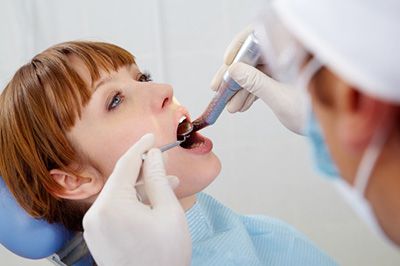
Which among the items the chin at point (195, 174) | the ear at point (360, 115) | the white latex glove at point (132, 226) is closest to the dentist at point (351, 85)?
the ear at point (360, 115)

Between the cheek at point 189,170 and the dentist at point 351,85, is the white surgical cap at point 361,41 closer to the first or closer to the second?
the dentist at point 351,85

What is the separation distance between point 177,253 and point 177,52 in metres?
1.13

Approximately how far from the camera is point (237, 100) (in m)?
1.33

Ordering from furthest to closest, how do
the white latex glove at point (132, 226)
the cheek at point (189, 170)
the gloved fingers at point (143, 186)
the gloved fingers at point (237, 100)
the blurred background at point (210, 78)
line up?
1. the blurred background at point (210, 78)
2. the gloved fingers at point (237, 100)
3. the cheek at point (189, 170)
4. the gloved fingers at point (143, 186)
5. the white latex glove at point (132, 226)

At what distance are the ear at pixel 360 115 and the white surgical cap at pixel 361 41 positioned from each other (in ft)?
0.05

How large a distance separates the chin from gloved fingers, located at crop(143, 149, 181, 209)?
6.2 inches

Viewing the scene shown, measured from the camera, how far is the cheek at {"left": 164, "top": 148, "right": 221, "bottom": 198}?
1159 mm

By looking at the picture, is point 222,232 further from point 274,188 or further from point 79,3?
point 79,3

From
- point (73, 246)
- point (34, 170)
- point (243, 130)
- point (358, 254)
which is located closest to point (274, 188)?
point (243, 130)

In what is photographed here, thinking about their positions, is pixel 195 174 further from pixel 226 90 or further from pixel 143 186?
pixel 226 90

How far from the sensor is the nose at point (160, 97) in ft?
3.84

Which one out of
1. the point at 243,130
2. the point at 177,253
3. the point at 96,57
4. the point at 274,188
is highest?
the point at 96,57

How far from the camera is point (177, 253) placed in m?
0.95

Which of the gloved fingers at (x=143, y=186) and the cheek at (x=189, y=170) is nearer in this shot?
the gloved fingers at (x=143, y=186)
